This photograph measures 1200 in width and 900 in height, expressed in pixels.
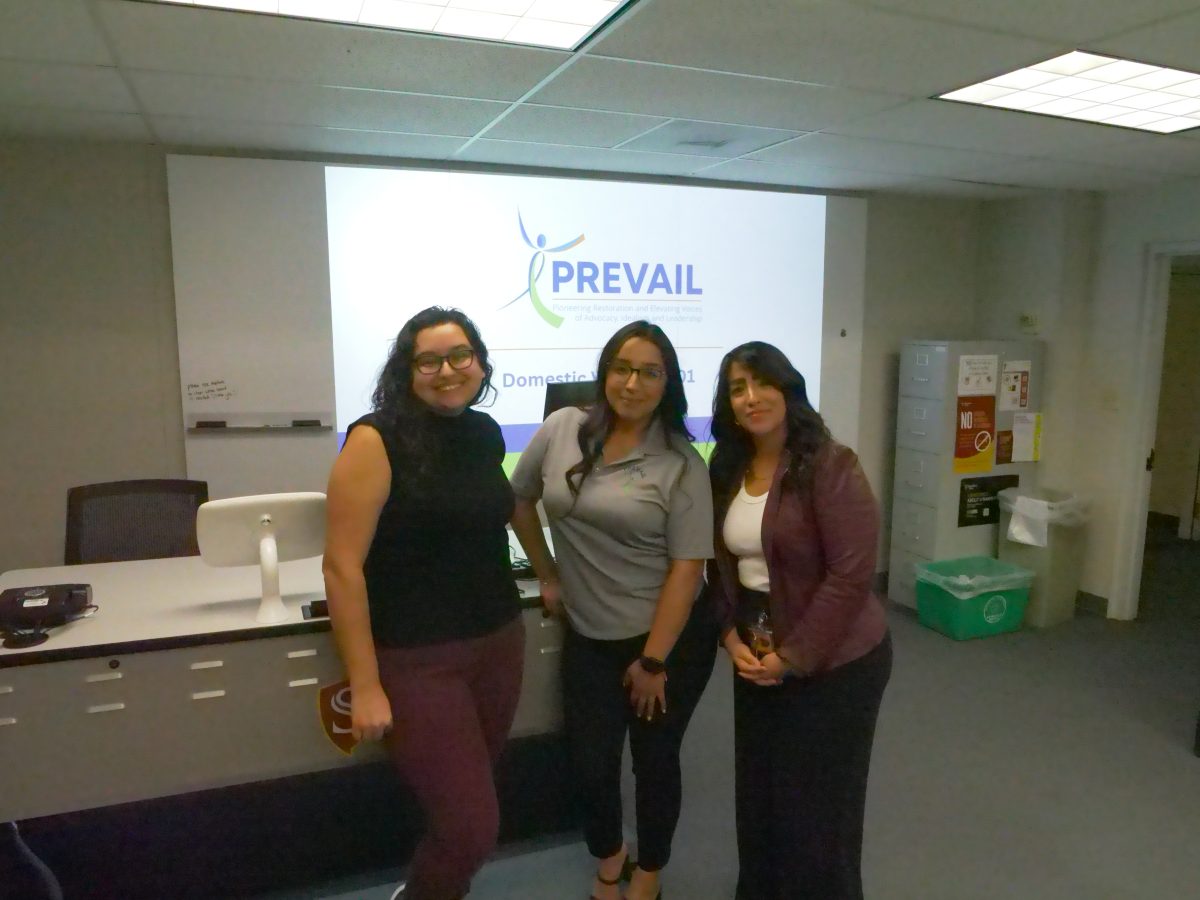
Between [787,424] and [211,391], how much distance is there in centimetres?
275

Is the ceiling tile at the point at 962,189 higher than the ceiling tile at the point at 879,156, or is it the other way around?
the ceiling tile at the point at 962,189

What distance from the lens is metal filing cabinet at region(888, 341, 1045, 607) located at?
4.23 m

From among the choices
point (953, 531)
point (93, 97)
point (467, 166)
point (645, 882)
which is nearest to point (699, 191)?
point (467, 166)

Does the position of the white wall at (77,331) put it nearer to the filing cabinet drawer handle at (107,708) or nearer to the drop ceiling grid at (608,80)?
the drop ceiling grid at (608,80)

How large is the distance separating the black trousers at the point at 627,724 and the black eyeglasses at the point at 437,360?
2.42 feet

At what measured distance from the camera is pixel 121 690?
1.83m

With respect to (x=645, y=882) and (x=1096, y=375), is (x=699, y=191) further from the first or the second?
(x=645, y=882)

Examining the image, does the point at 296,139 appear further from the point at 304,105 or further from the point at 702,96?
the point at 702,96

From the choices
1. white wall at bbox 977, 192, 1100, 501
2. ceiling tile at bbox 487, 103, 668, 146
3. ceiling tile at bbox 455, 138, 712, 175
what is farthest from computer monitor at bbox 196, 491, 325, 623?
white wall at bbox 977, 192, 1100, 501

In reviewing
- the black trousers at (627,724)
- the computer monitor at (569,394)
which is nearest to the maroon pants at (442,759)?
the black trousers at (627,724)

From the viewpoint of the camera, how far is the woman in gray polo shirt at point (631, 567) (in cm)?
178

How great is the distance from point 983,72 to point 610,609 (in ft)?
6.18

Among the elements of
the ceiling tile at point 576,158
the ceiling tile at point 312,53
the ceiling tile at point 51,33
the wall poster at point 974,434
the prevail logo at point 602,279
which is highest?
the ceiling tile at point 576,158

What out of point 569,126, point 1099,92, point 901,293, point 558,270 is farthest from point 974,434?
point 569,126
